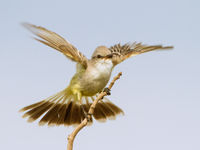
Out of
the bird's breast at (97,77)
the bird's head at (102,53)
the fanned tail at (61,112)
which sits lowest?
the fanned tail at (61,112)

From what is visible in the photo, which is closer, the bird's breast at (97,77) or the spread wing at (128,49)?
the bird's breast at (97,77)

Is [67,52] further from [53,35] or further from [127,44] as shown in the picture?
[127,44]

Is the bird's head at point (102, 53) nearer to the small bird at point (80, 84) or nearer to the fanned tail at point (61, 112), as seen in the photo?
the small bird at point (80, 84)

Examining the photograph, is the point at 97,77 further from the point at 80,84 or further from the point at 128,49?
the point at 128,49

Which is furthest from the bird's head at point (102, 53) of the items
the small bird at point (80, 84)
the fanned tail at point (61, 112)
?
the fanned tail at point (61, 112)

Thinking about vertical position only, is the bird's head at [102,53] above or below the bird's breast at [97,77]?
above

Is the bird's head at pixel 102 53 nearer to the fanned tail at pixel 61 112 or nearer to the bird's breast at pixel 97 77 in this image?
the bird's breast at pixel 97 77

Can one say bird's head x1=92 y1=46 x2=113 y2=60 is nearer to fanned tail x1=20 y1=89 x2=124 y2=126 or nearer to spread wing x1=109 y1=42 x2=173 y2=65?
spread wing x1=109 y1=42 x2=173 y2=65

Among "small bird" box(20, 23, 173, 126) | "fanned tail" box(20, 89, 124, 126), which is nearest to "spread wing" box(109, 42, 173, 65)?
Result: "small bird" box(20, 23, 173, 126)
